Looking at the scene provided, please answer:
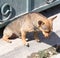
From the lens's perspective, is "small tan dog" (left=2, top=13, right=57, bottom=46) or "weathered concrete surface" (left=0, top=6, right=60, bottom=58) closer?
"small tan dog" (left=2, top=13, right=57, bottom=46)

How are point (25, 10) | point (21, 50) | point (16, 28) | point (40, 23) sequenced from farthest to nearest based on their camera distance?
point (25, 10), point (16, 28), point (21, 50), point (40, 23)

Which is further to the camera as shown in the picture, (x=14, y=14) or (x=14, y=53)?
(x=14, y=14)

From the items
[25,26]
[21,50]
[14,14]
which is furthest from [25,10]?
[21,50]

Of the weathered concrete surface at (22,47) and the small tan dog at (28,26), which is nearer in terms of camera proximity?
the small tan dog at (28,26)

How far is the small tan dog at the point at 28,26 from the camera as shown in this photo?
4996 millimetres

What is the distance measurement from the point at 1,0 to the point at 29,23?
727mm

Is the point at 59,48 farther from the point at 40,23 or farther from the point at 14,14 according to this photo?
the point at 14,14

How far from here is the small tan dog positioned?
4996 millimetres

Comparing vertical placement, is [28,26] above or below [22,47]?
above

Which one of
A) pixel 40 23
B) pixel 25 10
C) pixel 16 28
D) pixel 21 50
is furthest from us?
pixel 25 10

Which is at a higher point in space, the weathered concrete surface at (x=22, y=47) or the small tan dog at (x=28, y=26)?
the small tan dog at (x=28, y=26)

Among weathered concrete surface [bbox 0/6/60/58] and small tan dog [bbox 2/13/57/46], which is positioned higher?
small tan dog [bbox 2/13/57/46]

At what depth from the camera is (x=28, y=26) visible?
5418mm

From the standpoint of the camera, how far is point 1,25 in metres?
5.64
